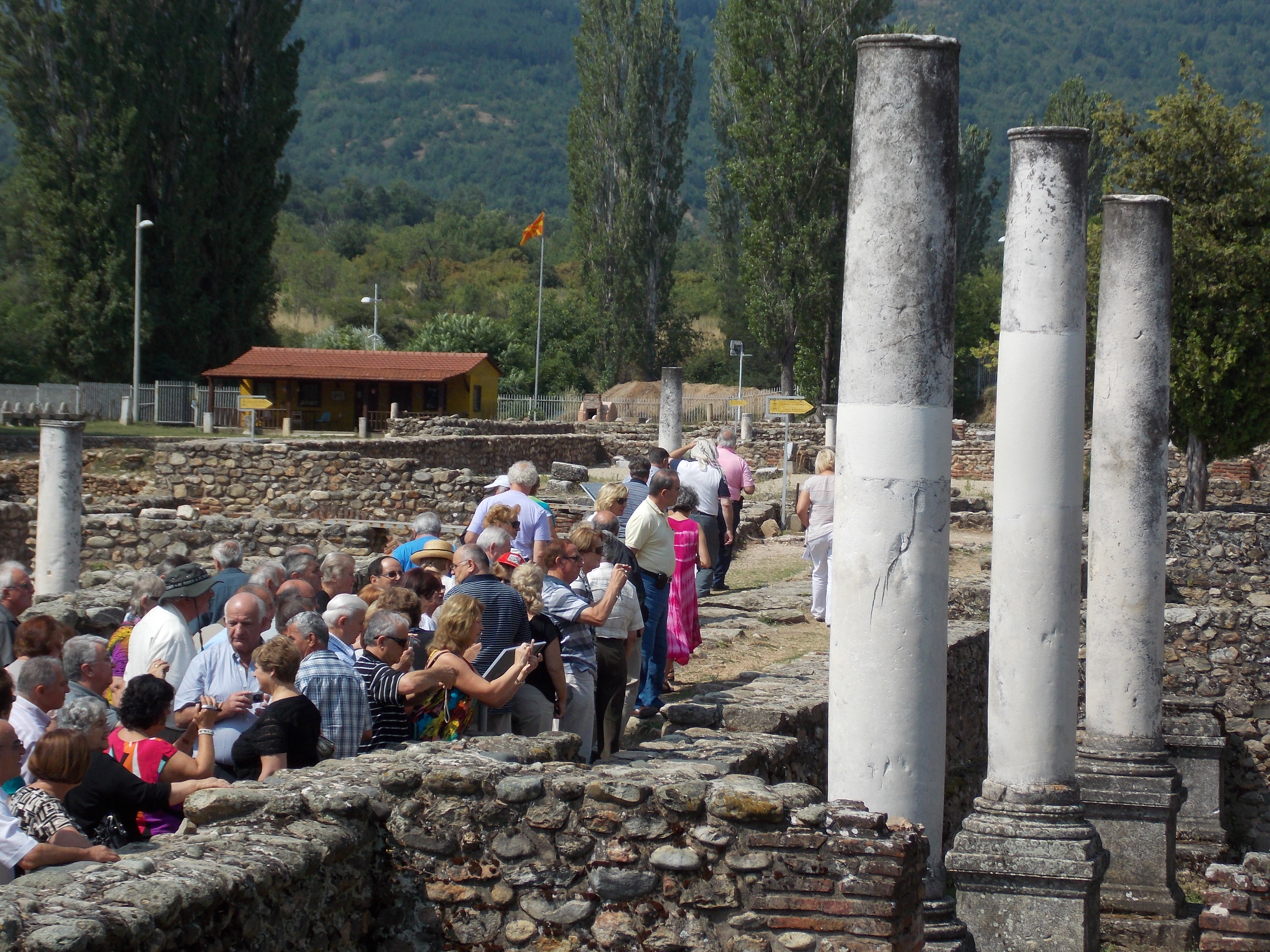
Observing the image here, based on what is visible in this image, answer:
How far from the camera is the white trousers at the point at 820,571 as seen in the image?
10711 millimetres

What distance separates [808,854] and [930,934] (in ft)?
4.05

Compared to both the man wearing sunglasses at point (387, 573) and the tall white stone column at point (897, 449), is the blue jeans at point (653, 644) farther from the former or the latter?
the tall white stone column at point (897, 449)

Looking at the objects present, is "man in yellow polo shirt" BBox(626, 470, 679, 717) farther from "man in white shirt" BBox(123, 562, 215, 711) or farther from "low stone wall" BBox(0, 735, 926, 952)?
"low stone wall" BBox(0, 735, 926, 952)

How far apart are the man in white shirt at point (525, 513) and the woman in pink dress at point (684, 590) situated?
0.92 meters

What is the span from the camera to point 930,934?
5.26 meters

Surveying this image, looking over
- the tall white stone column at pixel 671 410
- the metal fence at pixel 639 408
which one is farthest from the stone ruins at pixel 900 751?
the metal fence at pixel 639 408

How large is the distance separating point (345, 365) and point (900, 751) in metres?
37.2

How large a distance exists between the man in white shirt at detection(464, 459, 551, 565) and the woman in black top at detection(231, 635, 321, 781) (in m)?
4.29

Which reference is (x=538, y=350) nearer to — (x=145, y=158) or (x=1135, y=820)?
(x=145, y=158)

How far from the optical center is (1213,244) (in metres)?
18.3

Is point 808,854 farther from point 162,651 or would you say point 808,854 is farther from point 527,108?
point 527,108

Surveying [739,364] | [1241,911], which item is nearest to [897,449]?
[1241,911]

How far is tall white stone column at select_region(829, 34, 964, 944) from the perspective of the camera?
5039 millimetres

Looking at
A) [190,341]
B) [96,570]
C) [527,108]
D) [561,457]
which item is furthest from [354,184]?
[96,570]
